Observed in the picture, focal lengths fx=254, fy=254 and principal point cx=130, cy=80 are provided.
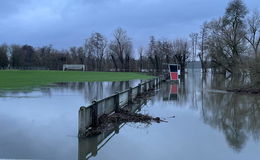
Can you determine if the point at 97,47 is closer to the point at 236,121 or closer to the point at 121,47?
the point at 121,47

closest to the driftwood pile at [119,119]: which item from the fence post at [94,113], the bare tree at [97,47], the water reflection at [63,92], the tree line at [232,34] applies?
the fence post at [94,113]

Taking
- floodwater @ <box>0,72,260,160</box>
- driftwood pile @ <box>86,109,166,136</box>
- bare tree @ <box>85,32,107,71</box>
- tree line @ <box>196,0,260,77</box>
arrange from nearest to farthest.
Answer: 1. floodwater @ <box>0,72,260,160</box>
2. driftwood pile @ <box>86,109,166,136</box>
3. tree line @ <box>196,0,260,77</box>
4. bare tree @ <box>85,32,107,71</box>

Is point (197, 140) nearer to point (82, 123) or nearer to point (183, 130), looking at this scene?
point (183, 130)

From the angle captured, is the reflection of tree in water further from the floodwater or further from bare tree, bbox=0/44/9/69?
bare tree, bbox=0/44/9/69

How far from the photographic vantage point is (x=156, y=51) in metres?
78.9

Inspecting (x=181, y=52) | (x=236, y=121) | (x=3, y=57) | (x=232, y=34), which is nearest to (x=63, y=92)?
(x=236, y=121)

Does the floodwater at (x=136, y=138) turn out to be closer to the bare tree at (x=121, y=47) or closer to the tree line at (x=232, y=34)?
the tree line at (x=232, y=34)

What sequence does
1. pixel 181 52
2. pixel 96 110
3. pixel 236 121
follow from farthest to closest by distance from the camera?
pixel 181 52 < pixel 236 121 < pixel 96 110

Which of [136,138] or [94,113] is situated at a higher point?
[94,113]

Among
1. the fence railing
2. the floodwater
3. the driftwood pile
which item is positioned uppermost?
the fence railing

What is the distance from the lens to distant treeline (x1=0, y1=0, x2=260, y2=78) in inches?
1854

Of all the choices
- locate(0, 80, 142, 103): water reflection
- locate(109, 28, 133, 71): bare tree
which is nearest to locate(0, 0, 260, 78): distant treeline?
locate(109, 28, 133, 71): bare tree

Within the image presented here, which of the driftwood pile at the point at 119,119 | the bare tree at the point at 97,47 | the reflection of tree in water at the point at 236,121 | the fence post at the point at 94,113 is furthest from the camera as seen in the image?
the bare tree at the point at 97,47

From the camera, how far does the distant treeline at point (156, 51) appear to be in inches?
1854
